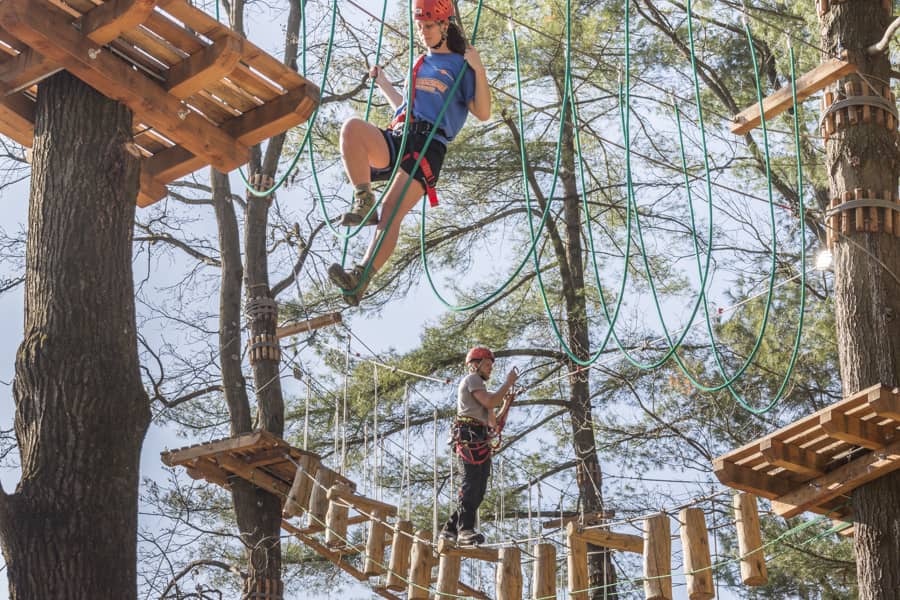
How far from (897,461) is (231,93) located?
11.3ft

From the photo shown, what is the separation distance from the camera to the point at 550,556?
6.46 meters

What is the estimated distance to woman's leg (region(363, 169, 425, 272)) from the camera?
5.67 meters

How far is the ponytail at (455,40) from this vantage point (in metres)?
6.05

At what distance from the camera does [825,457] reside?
644 centimetres

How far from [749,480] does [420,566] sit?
1.73m

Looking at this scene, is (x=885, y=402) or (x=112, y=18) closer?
(x=112, y=18)

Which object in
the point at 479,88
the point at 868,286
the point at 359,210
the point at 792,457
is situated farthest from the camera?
the point at 868,286

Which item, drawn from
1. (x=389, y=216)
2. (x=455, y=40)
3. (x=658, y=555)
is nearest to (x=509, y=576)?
(x=658, y=555)

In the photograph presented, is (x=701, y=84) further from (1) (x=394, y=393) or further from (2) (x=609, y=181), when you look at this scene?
(1) (x=394, y=393)

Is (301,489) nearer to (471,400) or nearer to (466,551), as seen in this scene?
(471,400)

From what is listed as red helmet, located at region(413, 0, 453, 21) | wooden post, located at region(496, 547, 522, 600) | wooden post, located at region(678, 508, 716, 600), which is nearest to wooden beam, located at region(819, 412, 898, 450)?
wooden post, located at region(678, 508, 716, 600)

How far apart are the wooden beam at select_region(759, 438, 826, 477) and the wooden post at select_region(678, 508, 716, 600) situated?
59cm

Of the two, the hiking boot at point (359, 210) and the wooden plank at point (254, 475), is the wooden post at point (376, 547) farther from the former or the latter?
the hiking boot at point (359, 210)

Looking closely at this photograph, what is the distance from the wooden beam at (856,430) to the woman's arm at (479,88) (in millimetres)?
1990
